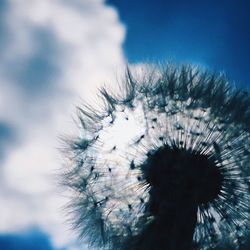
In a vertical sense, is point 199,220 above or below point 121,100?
below

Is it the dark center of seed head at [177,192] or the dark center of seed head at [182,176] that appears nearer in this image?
the dark center of seed head at [177,192]

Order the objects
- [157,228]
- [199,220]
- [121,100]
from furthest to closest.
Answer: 1. [121,100]
2. [199,220]
3. [157,228]

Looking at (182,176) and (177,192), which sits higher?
(182,176)

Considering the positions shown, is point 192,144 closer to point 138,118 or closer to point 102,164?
point 138,118

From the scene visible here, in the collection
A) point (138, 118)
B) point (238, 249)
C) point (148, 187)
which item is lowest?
point (238, 249)

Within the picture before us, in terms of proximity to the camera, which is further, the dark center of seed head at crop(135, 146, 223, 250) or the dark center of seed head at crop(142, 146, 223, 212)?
the dark center of seed head at crop(142, 146, 223, 212)

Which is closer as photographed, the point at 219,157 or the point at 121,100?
the point at 219,157

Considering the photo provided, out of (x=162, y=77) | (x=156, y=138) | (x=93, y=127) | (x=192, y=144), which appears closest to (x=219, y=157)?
(x=192, y=144)

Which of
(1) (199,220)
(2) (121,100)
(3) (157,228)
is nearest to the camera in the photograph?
(3) (157,228)
